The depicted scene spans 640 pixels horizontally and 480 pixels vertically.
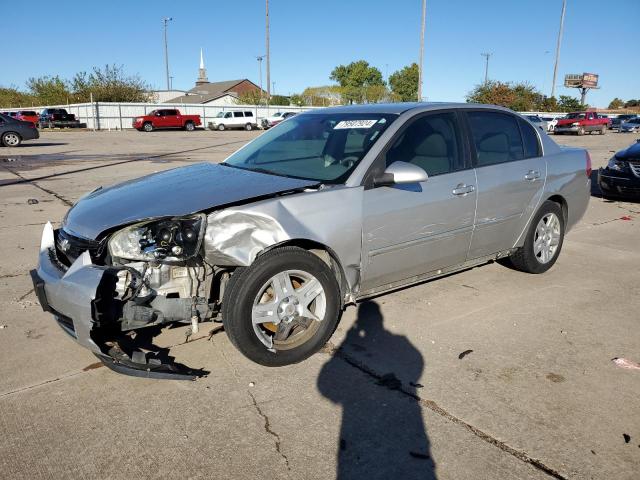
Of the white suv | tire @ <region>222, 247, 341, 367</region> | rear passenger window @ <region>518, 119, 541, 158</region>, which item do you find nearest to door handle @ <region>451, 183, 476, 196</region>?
rear passenger window @ <region>518, 119, 541, 158</region>

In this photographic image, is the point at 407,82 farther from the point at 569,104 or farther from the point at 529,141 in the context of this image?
the point at 529,141

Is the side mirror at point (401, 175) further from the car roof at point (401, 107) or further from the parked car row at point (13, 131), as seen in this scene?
the parked car row at point (13, 131)

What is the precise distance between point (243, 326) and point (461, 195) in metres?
2.10

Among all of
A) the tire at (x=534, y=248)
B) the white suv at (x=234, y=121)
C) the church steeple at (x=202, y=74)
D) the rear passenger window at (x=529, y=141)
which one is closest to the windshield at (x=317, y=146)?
the rear passenger window at (x=529, y=141)

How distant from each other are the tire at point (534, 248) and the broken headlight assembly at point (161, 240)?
3335mm

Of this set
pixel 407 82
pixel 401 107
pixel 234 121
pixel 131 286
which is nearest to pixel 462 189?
pixel 401 107

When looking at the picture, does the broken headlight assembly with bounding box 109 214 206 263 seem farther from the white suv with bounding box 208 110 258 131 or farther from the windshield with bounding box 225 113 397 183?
the white suv with bounding box 208 110 258 131

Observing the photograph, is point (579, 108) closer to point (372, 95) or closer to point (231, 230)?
point (372, 95)

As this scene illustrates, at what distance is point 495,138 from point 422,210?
1335mm

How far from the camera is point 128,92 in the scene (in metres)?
57.8

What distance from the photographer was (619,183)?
976 centimetres

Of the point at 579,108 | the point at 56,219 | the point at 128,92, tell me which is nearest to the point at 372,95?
the point at 579,108

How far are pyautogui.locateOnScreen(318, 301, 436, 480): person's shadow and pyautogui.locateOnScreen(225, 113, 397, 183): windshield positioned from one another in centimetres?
119

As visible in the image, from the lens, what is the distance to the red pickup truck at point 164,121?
40.5 metres
